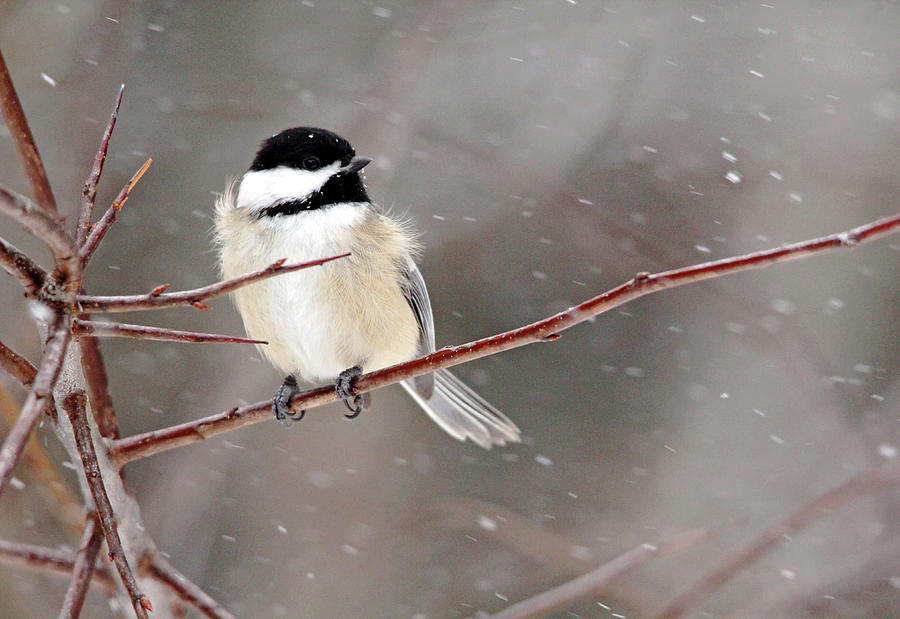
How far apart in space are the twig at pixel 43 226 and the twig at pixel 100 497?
27cm

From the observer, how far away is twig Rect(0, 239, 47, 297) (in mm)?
1093

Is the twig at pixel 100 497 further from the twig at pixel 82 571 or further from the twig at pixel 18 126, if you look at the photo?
the twig at pixel 18 126

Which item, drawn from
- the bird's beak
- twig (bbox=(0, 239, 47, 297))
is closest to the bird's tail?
the bird's beak

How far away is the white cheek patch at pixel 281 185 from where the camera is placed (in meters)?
2.73

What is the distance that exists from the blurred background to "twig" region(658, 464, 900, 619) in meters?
2.02

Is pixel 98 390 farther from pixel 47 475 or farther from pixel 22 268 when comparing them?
pixel 22 268

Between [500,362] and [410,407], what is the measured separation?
0.62m

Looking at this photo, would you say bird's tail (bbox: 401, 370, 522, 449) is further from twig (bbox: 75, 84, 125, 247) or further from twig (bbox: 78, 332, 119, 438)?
twig (bbox: 75, 84, 125, 247)

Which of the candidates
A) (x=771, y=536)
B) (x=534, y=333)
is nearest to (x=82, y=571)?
(x=534, y=333)

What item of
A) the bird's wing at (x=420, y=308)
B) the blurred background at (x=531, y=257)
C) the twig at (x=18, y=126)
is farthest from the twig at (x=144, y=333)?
the blurred background at (x=531, y=257)

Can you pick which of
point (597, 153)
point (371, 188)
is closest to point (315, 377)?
Result: point (371, 188)

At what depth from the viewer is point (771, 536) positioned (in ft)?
6.72

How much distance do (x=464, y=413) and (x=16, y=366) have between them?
1.89 metres

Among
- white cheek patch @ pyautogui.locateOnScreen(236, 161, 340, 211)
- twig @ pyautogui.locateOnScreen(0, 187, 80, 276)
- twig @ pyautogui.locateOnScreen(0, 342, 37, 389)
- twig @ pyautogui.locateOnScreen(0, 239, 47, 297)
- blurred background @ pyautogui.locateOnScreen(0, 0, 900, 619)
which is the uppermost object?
twig @ pyautogui.locateOnScreen(0, 187, 80, 276)
